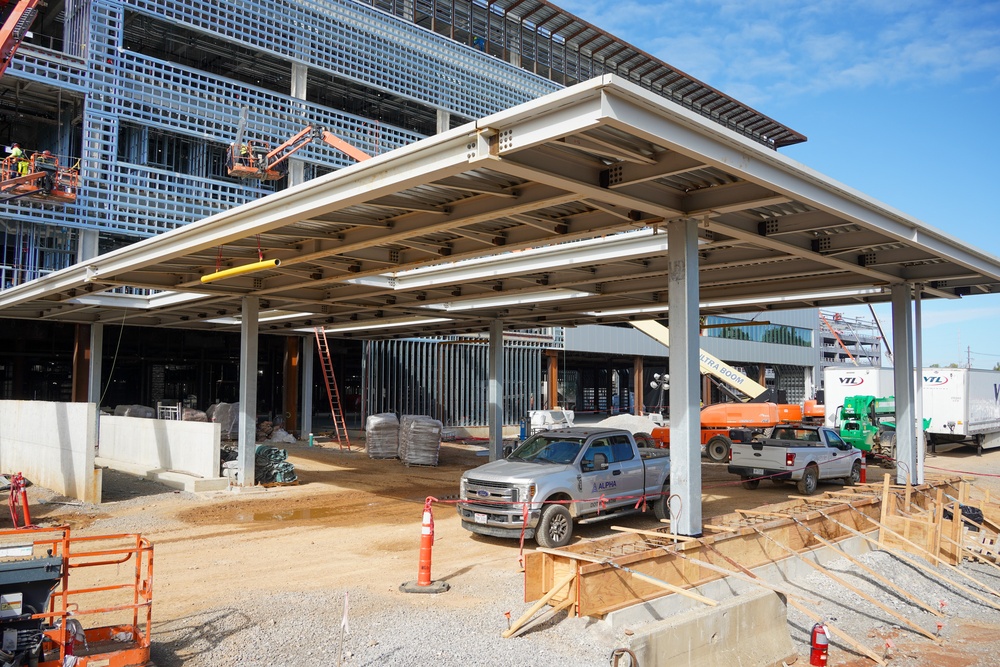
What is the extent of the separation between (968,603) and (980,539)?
156 inches

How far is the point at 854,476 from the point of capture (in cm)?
2156

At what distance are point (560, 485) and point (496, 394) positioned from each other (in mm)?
11625

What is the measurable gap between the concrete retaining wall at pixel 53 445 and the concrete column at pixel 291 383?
14352 mm

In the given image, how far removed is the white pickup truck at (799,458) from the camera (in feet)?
64.2

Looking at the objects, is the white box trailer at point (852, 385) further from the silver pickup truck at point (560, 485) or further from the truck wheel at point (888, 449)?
the silver pickup truck at point (560, 485)

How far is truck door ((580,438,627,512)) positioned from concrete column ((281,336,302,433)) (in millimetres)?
23140

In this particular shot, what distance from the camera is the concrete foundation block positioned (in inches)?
294

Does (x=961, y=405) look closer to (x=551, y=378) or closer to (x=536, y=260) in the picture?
(x=551, y=378)

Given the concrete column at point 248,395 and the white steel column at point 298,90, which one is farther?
the white steel column at point 298,90

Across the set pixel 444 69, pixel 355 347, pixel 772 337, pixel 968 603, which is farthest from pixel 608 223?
pixel 772 337

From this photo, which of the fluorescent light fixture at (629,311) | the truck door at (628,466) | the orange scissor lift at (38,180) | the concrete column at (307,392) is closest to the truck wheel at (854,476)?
the fluorescent light fixture at (629,311)

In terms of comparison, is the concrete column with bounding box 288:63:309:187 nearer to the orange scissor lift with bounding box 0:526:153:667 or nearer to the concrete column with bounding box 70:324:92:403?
the concrete column with bounding box 70:324:92:403

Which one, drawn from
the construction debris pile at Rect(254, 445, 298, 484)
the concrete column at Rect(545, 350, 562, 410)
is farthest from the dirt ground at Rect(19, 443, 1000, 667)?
the concrete column at Rect(545, 350, 562, 410)

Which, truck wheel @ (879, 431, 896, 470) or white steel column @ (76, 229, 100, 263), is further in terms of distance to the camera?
Answer: truck wheel @ (879, 431, 896, 470)
